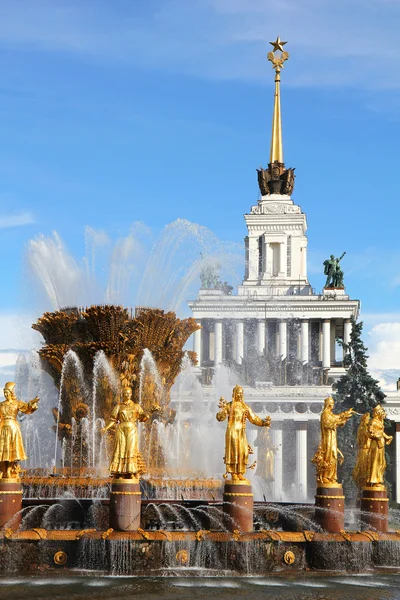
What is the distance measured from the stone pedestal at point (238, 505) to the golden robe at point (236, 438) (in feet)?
0.81

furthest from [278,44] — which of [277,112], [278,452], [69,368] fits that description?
[69,368]

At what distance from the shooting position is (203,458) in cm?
3947

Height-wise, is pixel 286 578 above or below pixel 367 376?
below

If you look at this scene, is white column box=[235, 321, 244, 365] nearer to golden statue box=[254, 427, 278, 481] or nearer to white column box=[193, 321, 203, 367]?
white column box=[193, 321, 203, 367]

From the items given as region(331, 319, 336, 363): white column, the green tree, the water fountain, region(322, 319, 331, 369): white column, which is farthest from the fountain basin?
region(331, 319, 336, 363): white column

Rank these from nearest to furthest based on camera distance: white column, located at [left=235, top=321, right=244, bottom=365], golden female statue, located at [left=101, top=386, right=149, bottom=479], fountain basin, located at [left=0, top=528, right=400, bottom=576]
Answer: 1. fountain basin, located at [left=0, top=528, right=400, bottom=576]
2. golden female statue, located at [left=101, top=386, right=149, bottom=479]
3. white column, located at [left=235, top=321, right=244, bottom=365]

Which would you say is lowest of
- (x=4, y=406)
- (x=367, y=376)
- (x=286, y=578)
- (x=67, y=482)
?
(x=286, y=578)

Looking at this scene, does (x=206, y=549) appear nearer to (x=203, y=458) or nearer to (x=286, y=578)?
(x=286, y=578)

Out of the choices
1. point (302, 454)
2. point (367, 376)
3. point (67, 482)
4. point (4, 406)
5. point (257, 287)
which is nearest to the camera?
point (4, 406)

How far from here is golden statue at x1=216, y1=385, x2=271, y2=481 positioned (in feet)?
55.9

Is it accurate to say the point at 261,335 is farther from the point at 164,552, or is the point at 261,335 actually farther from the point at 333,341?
the point at 164,552

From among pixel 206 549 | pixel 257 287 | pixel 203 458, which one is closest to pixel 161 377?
pixel 206 549

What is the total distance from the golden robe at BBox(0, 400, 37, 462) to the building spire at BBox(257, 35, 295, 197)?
5705cm

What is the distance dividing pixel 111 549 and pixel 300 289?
5593 centimetres
